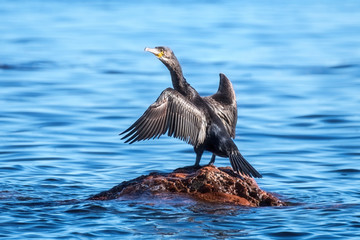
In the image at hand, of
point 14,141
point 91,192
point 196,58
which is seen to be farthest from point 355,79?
point 91,192

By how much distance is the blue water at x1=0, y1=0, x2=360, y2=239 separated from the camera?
23.2 ft

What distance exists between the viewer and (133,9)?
Result: 1168 inches

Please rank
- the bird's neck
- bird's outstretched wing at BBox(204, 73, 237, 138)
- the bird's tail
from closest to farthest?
the bird's tail, the bird's neck, bird's outstretched wing at BBox(204, 73, 237, 138)

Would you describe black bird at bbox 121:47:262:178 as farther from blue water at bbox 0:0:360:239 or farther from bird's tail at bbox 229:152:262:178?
blue water at bbox 0:0:360:239

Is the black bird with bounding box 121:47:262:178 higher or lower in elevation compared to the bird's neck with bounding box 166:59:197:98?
lower

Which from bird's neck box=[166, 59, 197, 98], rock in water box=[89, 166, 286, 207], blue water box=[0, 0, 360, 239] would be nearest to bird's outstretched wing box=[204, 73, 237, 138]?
bird's neck box=[166, 59, 197, 98]

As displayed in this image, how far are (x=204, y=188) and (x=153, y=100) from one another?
730 cm

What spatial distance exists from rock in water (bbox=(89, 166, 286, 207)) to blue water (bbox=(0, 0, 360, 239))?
132 mm

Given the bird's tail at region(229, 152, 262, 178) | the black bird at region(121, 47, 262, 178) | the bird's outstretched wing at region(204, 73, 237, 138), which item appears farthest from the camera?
the bird's outstretched wing at region(204, 73, 237, 138)

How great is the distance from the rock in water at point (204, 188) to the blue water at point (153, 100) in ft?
0.43

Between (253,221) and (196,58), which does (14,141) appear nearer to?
(253,221)

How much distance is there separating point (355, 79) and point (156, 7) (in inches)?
546

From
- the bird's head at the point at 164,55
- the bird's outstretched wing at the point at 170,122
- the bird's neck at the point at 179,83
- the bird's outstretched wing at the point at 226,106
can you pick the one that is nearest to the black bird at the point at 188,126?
the bird's outstretched wing at the point at 170,122

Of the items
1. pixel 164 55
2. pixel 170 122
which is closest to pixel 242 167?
pixel 170 122
